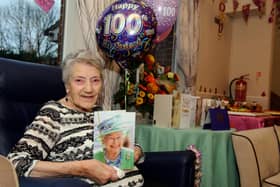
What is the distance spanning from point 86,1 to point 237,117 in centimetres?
182

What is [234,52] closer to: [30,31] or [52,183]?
[30,31]

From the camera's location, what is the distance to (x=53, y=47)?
7.25 ft

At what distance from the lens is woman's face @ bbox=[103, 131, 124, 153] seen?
127 centimetres

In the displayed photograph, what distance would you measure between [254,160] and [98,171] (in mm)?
1068

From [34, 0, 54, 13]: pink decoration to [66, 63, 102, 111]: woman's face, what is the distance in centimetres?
90

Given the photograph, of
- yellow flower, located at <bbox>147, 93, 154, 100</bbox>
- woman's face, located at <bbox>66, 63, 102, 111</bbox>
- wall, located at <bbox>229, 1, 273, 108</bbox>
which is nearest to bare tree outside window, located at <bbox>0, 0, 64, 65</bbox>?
yellow flower, located at <bbox>147, 93, 154, 100</bbox>

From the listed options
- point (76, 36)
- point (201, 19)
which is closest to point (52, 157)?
point (76, 36)

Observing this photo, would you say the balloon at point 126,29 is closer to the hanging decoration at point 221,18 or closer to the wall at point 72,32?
the wall at point 72,32

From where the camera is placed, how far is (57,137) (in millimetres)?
1320

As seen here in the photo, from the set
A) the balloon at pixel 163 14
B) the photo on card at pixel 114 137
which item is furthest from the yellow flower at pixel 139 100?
the photo on card at pixel 114 137

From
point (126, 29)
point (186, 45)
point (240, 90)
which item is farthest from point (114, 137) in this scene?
point (240, 90)

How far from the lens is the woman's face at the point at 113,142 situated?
1.27 m

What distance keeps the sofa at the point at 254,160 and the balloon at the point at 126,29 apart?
0.83 meters

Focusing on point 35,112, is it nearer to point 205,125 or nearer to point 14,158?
point 14,158
